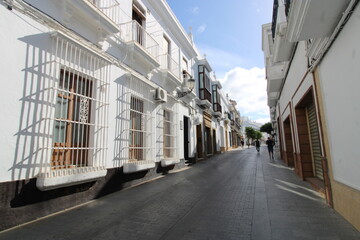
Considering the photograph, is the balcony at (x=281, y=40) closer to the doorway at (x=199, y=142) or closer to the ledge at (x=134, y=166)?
the ledge at (x=134, y=166)

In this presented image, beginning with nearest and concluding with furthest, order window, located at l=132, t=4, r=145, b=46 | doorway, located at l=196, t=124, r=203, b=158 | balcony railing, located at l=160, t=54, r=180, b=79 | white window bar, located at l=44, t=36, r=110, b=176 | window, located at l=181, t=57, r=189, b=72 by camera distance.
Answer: white window bar, located at l=44, t=36, r=110, b=176, window, located at l=132, t=4, r=145, b=46, balcony railing, located at l=160, t=54, r=180, b=79, window, located at l=181, t=57, r=189, b=72, doorway, located at l=196, t=124, r=203, b=158

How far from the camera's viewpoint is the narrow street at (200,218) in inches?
103

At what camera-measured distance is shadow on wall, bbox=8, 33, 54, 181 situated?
3.11m

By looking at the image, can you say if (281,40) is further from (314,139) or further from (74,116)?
(74,116)

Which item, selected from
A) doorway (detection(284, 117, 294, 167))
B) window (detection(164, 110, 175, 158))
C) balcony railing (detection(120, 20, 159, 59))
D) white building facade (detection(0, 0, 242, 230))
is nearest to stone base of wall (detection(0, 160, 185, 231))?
white building facade (detection(0, 0, 242, 230))

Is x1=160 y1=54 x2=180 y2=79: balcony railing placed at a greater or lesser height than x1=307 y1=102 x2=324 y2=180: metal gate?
greater

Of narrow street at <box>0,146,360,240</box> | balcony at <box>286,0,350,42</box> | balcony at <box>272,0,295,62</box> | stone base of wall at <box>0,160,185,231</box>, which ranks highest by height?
balcony at <box>272,0,295,62</box>

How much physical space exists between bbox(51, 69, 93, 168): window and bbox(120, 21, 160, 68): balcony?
195 cm

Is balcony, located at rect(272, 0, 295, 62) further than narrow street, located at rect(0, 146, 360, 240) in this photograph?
Yes

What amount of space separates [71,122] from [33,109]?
0.65m

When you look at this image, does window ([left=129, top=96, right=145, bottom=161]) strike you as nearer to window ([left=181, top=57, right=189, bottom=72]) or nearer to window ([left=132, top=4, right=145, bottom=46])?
window ([left=132, top=4, right=145, bottom=46])

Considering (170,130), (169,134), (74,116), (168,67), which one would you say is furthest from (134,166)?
(168,67)

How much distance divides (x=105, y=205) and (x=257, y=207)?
3.00 meters

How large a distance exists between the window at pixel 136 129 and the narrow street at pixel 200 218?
167 cm
